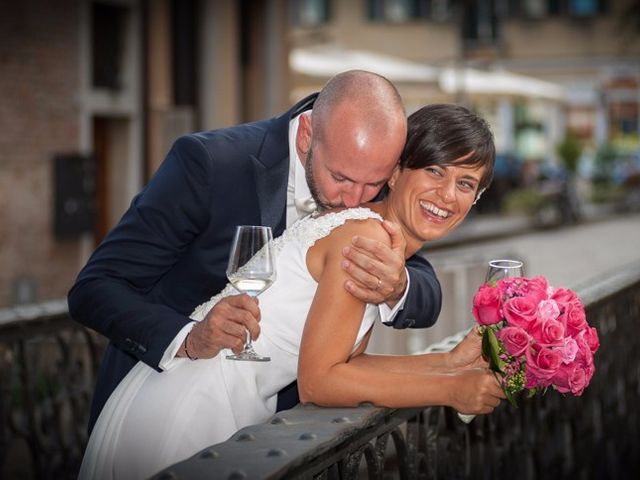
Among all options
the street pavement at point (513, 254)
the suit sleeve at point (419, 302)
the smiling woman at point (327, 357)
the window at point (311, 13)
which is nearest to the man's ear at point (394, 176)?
the smiling woman at point (327, 357)

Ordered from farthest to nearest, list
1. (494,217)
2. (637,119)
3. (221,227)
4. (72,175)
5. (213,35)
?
(637,119), (494,217), (213,35), (72,175), (221,227)

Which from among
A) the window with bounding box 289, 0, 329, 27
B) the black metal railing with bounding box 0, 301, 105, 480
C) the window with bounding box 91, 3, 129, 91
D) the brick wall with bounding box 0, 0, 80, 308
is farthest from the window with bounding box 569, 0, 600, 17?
the black metal railing with bounding box 0, 301, 105, 480

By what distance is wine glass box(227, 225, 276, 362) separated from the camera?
325 centimetres

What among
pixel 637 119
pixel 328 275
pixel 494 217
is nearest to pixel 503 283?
pixel 328 275

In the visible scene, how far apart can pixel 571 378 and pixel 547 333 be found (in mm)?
145

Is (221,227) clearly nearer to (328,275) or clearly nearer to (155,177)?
(155,177)

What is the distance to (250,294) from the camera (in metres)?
3.31

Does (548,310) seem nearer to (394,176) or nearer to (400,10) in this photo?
(394,176)

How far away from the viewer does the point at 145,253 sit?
360 cm

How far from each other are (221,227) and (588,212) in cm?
2913

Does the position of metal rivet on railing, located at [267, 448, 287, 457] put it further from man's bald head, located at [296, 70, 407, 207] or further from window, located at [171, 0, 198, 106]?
window, located at [171, 0, 198, 106]

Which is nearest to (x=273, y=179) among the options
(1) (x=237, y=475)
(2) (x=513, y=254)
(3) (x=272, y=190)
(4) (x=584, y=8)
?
(3) (x=272, y=190)

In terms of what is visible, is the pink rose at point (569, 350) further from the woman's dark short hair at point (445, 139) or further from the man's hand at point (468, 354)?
the woman's dark short hair at point (445, 139)

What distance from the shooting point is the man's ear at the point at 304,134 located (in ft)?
12.0
